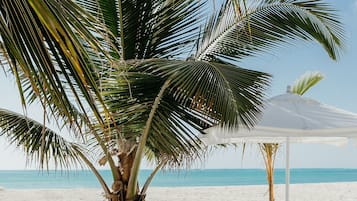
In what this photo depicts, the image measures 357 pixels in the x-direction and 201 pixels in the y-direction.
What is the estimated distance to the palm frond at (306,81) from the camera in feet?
29.8

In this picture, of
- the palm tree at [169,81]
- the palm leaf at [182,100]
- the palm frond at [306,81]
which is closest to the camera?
the palm leaf at [182,100]

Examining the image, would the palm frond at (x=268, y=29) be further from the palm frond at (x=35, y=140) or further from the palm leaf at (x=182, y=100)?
the palm frond at (x=35, y=140)

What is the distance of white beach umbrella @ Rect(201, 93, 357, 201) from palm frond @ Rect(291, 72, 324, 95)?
171 inches

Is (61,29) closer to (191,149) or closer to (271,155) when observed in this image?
(191,149)

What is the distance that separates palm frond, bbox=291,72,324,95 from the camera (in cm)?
908

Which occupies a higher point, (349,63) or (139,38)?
(349,63)

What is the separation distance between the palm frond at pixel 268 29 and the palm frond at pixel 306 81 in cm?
386

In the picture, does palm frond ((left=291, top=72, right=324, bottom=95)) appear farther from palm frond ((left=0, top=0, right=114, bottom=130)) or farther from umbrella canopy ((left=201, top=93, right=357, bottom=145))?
palm frond ((left=0, top=0, right=114, bottom=130))

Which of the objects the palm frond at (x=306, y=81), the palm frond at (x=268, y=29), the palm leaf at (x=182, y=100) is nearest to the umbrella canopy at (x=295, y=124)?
the palm leaf at (x=182, y=100)

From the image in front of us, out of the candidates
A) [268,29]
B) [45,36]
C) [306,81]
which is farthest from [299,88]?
[45,36]

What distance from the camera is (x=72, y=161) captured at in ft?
17.0

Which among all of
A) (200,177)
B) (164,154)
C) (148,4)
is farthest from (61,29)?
(200,177)

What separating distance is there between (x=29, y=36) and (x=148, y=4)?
431 cm

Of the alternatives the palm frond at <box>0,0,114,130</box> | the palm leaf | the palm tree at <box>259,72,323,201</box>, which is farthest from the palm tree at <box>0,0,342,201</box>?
the palm tree at <box>259,72,323,201</box>
